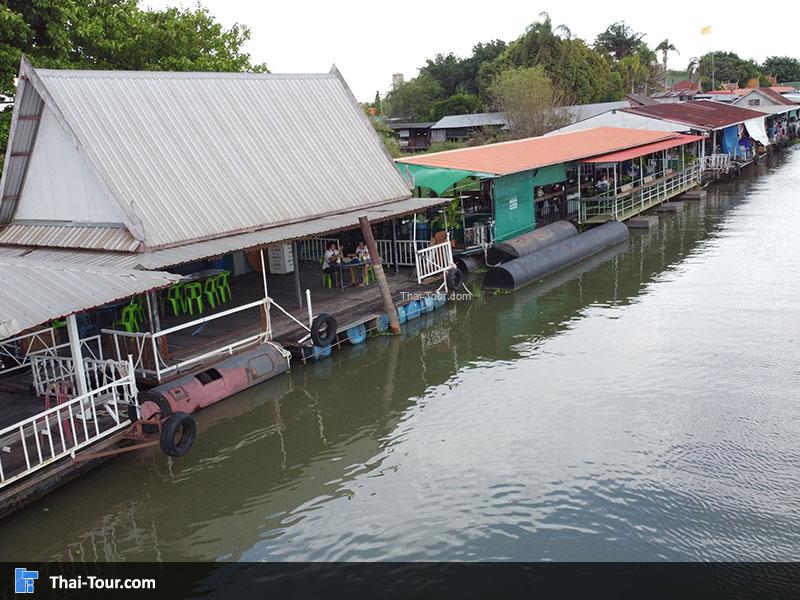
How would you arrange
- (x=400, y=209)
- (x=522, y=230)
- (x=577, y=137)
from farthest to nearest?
(x=577, y=137), (x=522, y=230), (x=400, y=209)

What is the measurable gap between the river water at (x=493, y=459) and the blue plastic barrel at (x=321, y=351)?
303mm

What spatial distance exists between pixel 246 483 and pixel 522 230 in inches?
703

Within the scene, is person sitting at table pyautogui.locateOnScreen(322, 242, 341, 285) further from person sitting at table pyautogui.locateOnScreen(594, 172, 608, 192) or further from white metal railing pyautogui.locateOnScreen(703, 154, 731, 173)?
white metal railing pyautogui.locateOnScreen(703, 154, 731, 173)

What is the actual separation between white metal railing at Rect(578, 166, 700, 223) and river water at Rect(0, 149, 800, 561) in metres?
12.2

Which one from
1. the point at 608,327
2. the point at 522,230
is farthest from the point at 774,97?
the point at 608,327

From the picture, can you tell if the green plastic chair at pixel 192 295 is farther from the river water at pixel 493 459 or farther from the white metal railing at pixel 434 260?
the white metal railing at pixel 434 260

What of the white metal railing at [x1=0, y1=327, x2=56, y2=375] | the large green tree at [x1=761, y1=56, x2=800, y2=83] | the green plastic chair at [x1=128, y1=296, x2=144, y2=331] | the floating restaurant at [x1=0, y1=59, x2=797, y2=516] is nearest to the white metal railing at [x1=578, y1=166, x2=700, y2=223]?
the floating restaurant at [x1=0, y1=59, x2=797, y2=516]

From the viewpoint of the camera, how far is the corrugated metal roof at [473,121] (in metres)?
66.6

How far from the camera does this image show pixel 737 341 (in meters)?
16.9

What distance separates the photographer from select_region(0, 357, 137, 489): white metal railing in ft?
34.5

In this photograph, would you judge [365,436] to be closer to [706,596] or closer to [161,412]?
[161,412]

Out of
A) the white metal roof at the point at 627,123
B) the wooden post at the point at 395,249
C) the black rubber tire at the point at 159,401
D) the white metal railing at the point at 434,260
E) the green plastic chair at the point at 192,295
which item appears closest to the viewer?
the black rubber tire at the point at 159,401

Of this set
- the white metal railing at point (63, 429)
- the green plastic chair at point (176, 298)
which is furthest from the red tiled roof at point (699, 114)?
→ the white metal railing at point (63, 429)

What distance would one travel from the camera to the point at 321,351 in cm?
1733
